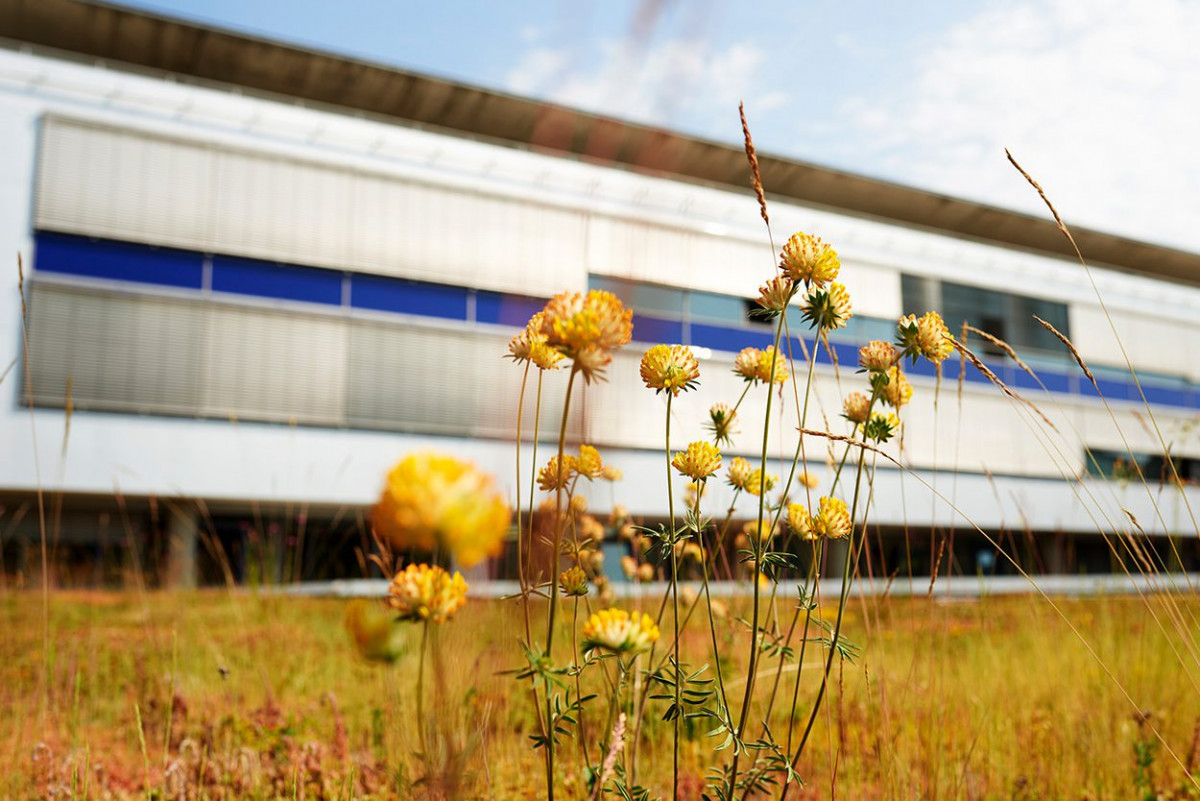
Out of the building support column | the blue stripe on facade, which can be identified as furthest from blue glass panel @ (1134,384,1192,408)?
the building support column

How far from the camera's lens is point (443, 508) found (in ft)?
1.52

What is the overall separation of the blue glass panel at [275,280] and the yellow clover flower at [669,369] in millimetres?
12502

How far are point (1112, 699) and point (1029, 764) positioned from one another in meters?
0.86

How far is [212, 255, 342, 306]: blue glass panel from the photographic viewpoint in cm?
1216

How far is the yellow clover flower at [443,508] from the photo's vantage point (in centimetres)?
47

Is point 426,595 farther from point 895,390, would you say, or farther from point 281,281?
point 281,281

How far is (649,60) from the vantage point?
0.37 m

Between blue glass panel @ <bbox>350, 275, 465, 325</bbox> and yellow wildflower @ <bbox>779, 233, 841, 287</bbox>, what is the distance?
41.1ft

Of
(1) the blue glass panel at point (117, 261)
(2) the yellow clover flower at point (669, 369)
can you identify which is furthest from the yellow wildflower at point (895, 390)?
(1) the blue glass panel at point (117, 261)

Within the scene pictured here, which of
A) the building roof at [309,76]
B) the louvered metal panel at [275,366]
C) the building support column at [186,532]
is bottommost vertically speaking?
the building support column at [186,532]

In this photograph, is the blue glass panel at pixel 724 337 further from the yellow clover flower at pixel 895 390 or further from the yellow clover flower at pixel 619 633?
the yellow clover flower at pixel 619 633

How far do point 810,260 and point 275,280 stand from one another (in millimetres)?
12611

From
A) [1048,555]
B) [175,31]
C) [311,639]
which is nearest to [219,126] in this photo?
[175,31]

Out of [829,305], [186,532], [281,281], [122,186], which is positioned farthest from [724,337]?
[829,305]
